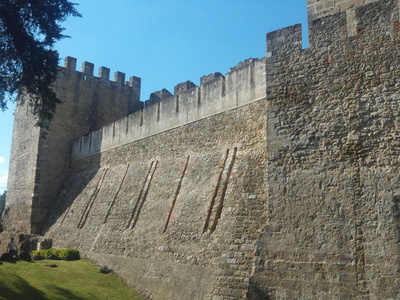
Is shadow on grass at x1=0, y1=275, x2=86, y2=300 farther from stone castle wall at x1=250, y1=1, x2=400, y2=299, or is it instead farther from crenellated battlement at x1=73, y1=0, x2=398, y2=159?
crenellated battlement at x1=73, y1=0, x2=398, y2=159

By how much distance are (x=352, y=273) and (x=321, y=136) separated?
261 cm

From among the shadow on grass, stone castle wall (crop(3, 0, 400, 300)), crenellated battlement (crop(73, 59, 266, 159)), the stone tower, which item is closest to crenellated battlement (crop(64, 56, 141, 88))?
the stone tower

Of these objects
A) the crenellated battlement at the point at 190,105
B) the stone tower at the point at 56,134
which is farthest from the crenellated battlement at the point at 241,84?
the stone tower at the point at 56,134

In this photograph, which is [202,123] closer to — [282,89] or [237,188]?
[237,188]

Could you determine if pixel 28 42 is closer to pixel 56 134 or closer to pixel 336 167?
pixel 336 167

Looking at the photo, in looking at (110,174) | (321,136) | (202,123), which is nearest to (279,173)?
(321,136)

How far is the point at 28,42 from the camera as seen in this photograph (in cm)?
1059

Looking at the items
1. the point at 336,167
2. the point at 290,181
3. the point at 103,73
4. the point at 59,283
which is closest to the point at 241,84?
the point at 290,181

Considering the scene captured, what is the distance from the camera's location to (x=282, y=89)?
9.45 m

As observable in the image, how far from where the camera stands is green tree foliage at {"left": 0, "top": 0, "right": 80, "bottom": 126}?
1038 cm

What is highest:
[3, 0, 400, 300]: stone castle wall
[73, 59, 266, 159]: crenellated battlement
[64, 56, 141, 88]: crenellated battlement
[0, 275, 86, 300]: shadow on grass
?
[64, 56, 141, 88]: crenellated battlement

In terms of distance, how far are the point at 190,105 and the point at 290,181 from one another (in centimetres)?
637

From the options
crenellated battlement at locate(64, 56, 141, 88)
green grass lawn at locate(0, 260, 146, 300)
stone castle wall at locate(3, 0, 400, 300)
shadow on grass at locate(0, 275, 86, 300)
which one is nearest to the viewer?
stone castle wall at locate(3, 0, 400, 300)

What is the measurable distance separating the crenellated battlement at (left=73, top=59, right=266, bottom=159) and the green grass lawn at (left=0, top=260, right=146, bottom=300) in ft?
17.7
